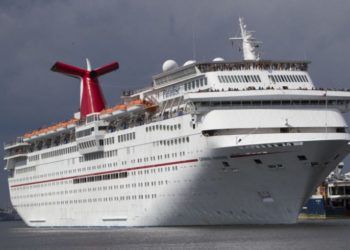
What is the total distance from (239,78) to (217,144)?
217 inches

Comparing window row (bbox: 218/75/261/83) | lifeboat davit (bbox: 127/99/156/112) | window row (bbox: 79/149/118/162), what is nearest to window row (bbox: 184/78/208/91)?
window row (bbox: 218/75/261/83)

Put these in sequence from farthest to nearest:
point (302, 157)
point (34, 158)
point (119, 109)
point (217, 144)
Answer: point (34, 158)
point (119, 109)
point (217, 144)
point (302, 157)

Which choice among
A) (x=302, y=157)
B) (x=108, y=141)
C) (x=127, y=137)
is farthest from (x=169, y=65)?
(x=302, y=157)

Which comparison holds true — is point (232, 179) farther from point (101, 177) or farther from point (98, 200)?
point (98, 200)

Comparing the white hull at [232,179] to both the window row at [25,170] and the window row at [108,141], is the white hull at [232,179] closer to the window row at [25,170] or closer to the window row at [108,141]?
the window row at [108,141]

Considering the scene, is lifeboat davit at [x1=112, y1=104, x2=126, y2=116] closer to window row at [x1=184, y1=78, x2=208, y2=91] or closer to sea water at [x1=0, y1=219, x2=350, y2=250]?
window row at [x1=184, y1=78, x2=208, y2=91]

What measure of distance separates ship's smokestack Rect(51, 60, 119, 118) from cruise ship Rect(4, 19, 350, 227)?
9.07 metres

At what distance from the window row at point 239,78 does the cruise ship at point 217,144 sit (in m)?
0.07

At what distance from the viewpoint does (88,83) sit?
75938mm

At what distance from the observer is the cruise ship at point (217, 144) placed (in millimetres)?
51156

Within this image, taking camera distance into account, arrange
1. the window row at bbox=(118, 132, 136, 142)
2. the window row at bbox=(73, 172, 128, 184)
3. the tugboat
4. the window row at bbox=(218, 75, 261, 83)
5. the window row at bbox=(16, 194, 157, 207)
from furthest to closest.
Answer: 1. the tugboat
2. the window row at bbox=(73, 172, 128, 184)
3. the window row at bbox=(118, 132, 136, 142)
4. the window row at bbox=(16, 194, 157, 207)
5. the window row at bbox=(218, 75, 261, 83)

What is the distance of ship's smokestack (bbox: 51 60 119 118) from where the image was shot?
74750 millimetres

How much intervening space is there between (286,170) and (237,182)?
117 inches

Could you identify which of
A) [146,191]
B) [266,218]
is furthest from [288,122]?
[146,191]
